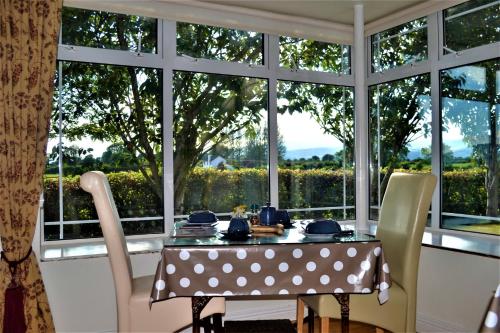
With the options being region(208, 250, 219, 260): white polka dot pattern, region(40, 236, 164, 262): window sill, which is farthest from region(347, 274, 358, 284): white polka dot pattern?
region(40, 236, 164, 262): window sill

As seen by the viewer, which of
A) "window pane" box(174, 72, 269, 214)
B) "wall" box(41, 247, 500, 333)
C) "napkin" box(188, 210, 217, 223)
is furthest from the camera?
"window pane" box(174, 72, 269, 214)

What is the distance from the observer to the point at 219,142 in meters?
3.62

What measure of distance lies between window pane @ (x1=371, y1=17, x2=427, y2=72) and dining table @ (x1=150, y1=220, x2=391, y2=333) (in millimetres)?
2178

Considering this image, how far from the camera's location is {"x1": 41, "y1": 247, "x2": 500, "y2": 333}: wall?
2.77 meters

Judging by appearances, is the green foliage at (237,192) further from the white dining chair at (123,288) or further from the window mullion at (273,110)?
the white dining chair at (123,288)

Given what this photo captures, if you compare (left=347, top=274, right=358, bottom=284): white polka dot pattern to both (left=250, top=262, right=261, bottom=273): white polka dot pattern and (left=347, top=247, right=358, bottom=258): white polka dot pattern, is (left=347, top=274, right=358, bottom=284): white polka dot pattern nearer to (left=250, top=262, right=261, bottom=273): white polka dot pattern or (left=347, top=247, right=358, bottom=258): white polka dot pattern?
(left=347, top=247, right=358, bottom=258): white polka dot pattern

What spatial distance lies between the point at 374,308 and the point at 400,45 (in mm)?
2412

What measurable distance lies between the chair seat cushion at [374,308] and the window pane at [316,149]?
59.1 inches

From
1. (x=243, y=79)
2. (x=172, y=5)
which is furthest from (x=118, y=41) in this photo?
(x=243, y=79)

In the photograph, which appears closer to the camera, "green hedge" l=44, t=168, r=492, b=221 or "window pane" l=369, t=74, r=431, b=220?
"green hedge" l=44, t=168, r=492, b=221

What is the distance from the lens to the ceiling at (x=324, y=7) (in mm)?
3488

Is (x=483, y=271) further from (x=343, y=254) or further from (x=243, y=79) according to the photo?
(x=243, y=79)

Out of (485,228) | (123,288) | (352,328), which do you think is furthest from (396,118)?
(123,288)

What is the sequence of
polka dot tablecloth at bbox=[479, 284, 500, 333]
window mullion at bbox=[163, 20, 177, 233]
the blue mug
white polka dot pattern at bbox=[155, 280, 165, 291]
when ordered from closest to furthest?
polka dot tablecloth at bbox=[479, 284, 500, 333] → white polka dot pattern at bbox=[155, 280, 165, 291] → the blue mug → window mullion at bbox=[163, 20, 177, 233]
